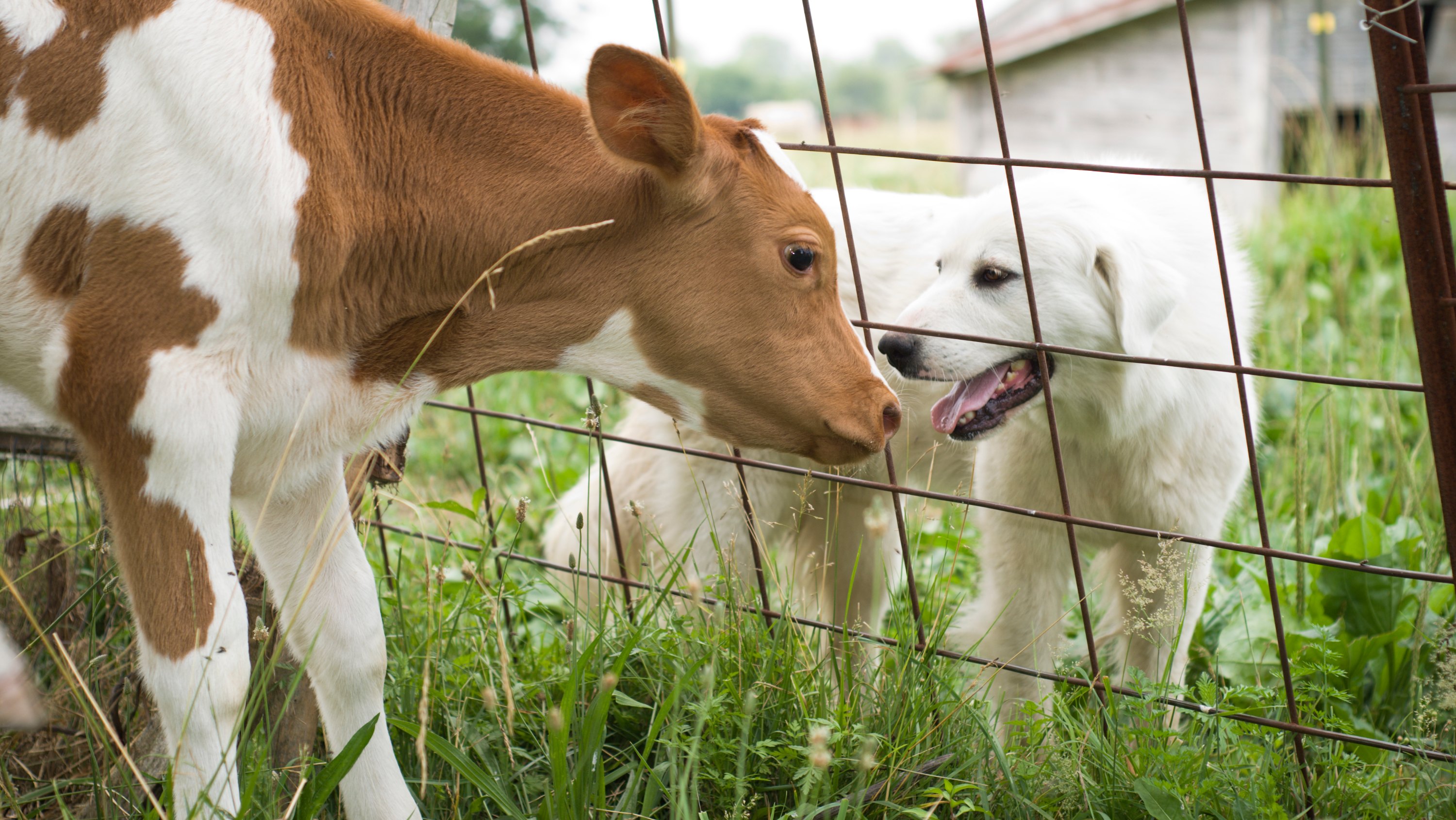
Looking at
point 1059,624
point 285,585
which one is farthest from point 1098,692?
point 285,585

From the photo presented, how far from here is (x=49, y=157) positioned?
66.8 inches

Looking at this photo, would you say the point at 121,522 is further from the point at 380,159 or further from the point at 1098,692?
the point at 1098,692

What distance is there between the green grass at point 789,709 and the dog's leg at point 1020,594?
0.44 ft

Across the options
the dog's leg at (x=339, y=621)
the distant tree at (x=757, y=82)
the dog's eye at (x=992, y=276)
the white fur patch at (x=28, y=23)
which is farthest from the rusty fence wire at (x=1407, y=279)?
the distant tree at (x=757, y=82)

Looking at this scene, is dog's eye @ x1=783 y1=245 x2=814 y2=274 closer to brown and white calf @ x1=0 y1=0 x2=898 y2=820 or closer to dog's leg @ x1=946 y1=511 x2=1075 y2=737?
brown and white calf @ x1=0 y1=0 x2=898 y2=820

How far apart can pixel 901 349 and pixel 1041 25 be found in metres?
12.9

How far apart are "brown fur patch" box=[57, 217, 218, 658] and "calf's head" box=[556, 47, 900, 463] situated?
68 cm

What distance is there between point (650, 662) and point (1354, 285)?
563 centimetres

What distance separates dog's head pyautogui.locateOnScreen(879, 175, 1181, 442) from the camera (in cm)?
284

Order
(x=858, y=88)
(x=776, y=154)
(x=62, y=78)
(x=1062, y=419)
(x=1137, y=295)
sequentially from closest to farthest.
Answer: (x=62, y=78) < (x=776, y=154) < (x=1137, y=295) < (x=1062, y=419) < (x=858, y=88)

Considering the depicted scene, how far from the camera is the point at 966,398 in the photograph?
292 cm

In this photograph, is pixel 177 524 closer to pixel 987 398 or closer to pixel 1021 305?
pixel 987 398

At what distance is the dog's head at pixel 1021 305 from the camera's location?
9.32 ft

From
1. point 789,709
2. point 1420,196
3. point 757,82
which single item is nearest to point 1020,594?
point 789,709
